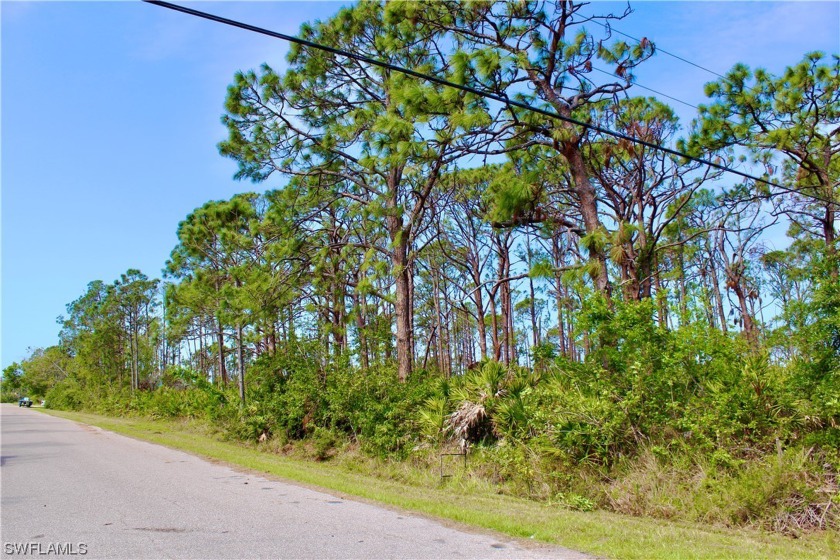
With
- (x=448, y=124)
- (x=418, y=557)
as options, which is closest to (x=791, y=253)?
(x=448, y=124)

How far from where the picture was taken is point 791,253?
2786cm

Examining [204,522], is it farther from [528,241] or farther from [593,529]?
[528,241]

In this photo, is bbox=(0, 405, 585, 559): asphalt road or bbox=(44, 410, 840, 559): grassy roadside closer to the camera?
bbox=(0, 405, 585, 559): asphalt road

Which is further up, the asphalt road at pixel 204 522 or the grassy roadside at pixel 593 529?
the asphalt road at pixel 204 522

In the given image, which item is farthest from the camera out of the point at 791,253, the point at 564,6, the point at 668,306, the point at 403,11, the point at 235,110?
the point at 791,253

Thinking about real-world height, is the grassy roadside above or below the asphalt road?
below

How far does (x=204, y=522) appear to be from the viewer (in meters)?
7.14

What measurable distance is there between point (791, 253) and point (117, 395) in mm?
46070

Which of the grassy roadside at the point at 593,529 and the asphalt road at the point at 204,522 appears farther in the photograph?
the grassy roadside at the point at 593,529

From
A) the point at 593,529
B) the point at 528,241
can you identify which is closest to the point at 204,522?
the point at 593,529

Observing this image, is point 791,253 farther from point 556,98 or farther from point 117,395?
point 117,395

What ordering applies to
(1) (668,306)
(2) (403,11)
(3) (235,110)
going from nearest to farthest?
(1) (668,306) < (2) (403,11) < (3) (235,110)

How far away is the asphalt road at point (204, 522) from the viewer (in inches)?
232

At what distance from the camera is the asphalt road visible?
232 inches
